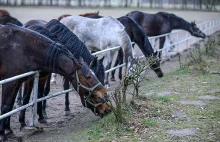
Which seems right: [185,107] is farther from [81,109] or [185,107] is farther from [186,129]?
[81,109]

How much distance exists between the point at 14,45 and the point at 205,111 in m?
3.17

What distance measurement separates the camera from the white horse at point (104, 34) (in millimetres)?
9602

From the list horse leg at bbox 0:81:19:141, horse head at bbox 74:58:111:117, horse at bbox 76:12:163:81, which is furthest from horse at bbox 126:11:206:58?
horse leg at bbox 0:81:19:141

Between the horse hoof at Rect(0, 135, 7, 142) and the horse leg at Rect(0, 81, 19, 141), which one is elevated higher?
the horse leg at Rect(0, 81, 19, 141)

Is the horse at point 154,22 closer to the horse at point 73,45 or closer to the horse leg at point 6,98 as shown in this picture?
the horse at point 73,45

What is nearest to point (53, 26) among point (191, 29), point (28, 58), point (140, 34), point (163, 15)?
point (28, 58)

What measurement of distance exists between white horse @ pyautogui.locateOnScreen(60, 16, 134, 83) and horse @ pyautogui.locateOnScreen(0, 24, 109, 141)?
12.6 feet

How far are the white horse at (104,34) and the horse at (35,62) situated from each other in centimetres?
385

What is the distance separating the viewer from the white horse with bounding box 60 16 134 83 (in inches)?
378

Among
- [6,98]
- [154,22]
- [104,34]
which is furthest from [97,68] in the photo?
[154,22]

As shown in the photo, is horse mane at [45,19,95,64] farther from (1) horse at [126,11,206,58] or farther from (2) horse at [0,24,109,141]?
(1) horse at [126,11,206,58]

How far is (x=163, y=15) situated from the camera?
1518 centimetres

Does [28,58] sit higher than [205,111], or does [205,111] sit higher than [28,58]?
[28,58]

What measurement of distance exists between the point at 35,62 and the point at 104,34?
4.34 m
